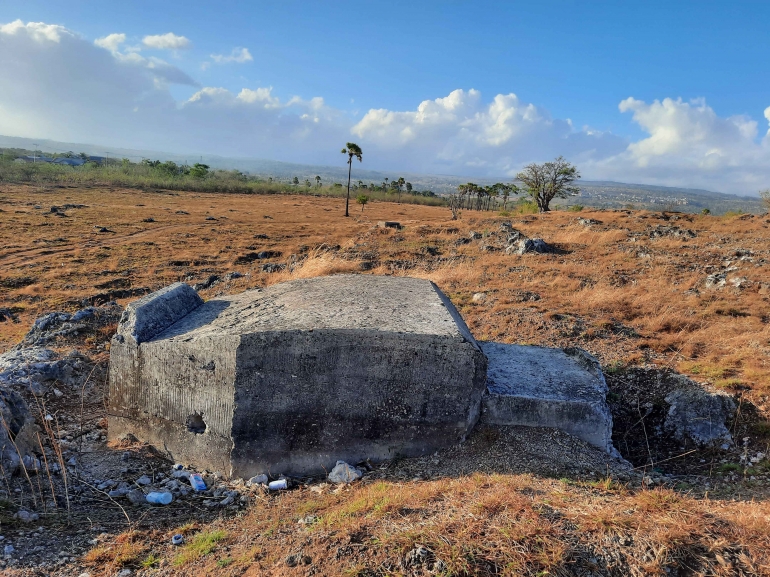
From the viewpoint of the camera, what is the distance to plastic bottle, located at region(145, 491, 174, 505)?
4.04m

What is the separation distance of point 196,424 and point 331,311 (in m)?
1.72

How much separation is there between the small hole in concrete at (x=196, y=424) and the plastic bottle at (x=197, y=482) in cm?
41

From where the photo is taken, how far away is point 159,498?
406 cm

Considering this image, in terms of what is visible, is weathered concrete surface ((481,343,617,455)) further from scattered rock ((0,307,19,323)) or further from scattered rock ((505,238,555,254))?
scattered rock ((0,307,19,323))

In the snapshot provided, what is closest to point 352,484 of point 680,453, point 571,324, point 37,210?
point 680,453

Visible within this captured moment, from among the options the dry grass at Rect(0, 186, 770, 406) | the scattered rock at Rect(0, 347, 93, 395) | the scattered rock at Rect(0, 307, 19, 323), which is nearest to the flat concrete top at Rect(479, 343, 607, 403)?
the dry grass at Rect(0, 186, 770, 406)

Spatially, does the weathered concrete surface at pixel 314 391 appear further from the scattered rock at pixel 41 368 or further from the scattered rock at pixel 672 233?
the scattered rock at pixel 672 233

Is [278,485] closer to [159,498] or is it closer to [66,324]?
[159,498]

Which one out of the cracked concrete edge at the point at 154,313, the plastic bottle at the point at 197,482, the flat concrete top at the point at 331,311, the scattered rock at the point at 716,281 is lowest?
the plastic bottle at the point at 197,482

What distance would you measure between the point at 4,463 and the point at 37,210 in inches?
1398

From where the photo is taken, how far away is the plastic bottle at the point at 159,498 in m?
4.04

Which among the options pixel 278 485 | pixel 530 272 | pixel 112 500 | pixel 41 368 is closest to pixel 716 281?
pixel 530 272

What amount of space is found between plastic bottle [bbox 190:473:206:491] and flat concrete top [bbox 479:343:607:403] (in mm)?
2855

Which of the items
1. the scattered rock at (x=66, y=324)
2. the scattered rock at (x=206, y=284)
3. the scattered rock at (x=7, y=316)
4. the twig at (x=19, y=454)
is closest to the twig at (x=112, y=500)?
the twig at (x=19, y=454)
